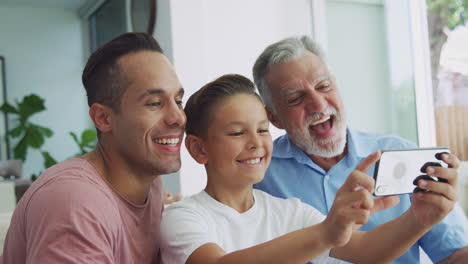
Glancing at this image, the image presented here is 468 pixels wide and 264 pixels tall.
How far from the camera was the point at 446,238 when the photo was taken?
4.84ft

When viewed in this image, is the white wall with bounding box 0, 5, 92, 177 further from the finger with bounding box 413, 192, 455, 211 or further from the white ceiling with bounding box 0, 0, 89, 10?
the finger with bounding box 413, 192, 455, 211

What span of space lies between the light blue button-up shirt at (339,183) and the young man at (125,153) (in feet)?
1.58

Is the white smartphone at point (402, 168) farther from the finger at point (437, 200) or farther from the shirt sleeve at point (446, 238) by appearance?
the shirt sleeve at point (446, 238)

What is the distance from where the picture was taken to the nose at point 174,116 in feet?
3.94

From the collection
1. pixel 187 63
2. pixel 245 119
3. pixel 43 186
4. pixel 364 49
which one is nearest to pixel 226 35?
pixel 187 63

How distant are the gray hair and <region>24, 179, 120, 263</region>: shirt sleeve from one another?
82cm

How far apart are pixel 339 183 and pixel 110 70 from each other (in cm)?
82

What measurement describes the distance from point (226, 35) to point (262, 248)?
10.9 ft

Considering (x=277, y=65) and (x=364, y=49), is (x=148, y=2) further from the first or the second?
(x=277, y=65)

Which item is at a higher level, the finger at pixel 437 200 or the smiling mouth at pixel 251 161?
the smiling mouth at pixel 251 161

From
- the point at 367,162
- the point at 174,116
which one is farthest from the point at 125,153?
the point at 367,162

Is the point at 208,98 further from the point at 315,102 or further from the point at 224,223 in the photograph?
the point at 315,102

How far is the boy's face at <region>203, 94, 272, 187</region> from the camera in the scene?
4.08 feet

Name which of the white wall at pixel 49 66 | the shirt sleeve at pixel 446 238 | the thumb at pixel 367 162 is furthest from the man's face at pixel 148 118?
the white wall at pixel 49 66
